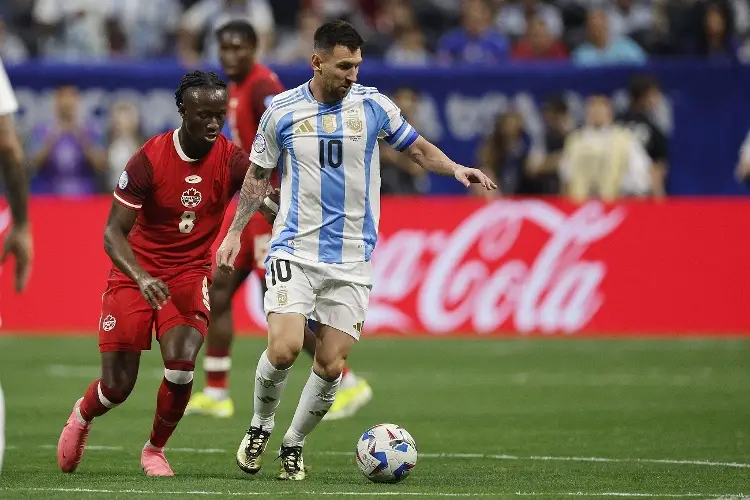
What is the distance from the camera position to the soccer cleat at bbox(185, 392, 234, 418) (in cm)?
1223

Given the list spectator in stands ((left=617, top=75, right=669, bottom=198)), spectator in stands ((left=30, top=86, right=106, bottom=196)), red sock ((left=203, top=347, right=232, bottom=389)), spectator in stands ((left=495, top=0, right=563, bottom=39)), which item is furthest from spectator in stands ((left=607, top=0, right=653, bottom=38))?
red sock ((left=203, top=347, right=232, bottom=389))

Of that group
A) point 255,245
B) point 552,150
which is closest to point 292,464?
point 255,245

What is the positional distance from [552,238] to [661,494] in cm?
1053

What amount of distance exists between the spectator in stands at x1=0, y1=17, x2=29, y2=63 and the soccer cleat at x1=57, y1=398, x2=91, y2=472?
14.1 metres

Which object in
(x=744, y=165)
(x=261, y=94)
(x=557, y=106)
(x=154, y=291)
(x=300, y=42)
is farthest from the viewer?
(x=300, y=42)

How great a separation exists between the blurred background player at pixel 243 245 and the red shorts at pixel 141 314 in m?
3.07

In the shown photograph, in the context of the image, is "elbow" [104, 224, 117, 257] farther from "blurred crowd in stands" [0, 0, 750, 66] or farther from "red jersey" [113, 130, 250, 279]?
"blurred crowd in stands" [0, 0, 750, 66]

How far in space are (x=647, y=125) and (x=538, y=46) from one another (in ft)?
9.01

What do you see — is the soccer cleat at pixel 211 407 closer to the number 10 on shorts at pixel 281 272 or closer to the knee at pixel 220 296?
the knee at pixel 220 296

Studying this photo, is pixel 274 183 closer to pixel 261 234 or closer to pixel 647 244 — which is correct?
pixel 261 234

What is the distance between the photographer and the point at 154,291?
8312mm

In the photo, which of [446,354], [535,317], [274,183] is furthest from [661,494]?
[535,317]

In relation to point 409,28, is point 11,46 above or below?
below

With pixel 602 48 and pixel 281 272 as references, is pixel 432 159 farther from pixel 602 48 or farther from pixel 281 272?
pixel 602 48
